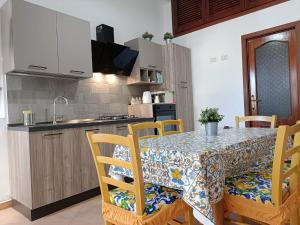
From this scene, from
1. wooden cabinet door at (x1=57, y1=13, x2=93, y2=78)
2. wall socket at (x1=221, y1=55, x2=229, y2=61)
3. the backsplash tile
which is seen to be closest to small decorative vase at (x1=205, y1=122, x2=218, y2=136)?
wooden cabinet door at (x1=57, y1=13, x2=93, y2=78)

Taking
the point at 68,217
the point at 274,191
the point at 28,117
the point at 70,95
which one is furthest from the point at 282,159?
the point at 70,95

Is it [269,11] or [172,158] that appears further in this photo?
[269,11]

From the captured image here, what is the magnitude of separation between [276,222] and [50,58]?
2.57 meters

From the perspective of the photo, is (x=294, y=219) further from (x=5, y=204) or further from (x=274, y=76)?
(x=5, y=204)

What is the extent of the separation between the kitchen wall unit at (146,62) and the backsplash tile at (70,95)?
0.27 m

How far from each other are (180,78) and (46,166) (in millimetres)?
2644

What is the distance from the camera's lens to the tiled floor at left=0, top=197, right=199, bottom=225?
2209 mm

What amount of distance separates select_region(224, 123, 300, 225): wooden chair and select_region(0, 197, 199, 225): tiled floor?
754 mm

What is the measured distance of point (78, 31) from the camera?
9.84 ft

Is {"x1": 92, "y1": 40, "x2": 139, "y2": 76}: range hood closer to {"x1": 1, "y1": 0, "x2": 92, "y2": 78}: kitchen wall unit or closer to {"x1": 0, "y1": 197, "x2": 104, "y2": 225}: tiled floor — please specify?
{"x1": 1, "y1": 0, "x2": 92, "y2": 78}: kitchen wall unit

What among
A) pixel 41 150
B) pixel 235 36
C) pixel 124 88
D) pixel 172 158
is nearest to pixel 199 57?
pixel 235 36

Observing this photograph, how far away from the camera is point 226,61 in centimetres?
405

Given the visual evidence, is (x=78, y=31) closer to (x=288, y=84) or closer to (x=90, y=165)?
(x=90, y=165)

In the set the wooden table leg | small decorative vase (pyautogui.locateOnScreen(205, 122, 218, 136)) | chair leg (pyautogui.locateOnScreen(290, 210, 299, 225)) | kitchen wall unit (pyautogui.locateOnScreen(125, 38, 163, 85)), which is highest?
kitchen wall unit (pyautogui.locateOnScreen(125, 38, 163, 85))
